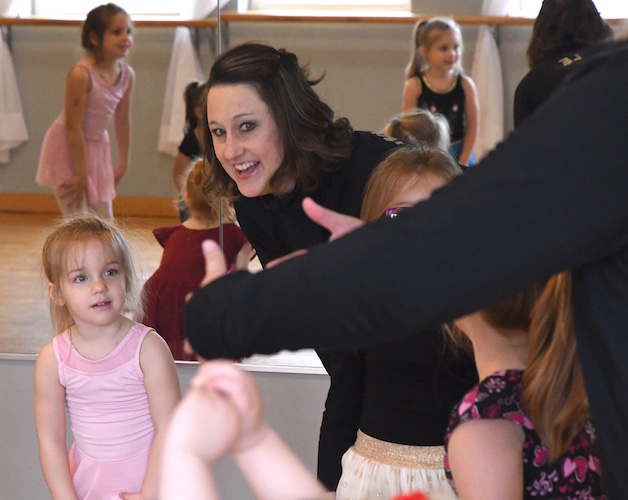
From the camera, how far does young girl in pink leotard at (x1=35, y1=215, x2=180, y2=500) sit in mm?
1963

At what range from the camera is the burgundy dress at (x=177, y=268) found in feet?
8.81

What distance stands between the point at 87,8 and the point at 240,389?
207 cm

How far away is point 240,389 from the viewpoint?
809 mm

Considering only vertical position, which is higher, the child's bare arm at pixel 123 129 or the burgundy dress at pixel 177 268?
the child's bare arm at pixel 123 129

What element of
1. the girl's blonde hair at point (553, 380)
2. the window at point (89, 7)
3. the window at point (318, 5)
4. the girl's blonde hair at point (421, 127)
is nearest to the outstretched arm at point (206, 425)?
the girl's blonde hair at point (553, 380)

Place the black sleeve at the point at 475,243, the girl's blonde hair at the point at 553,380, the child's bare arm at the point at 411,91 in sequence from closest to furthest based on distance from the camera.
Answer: the black sleeve at the point at 475,243 < the girl's blonde hair at the point at 553,380 < the child's bare arm at the point at 411,91

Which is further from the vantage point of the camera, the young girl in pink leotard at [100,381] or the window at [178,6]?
the window at [178,6]

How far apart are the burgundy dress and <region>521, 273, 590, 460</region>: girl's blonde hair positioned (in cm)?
169

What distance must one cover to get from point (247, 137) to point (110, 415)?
0.69 metres

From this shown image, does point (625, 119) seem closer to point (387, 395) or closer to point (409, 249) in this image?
point (409, 249)

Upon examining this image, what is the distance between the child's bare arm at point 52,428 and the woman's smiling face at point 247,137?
595 millimetres

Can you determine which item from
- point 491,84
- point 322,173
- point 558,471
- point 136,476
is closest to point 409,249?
point 558,471

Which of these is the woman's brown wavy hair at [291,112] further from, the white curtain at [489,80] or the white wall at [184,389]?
the white wall at [184,389]

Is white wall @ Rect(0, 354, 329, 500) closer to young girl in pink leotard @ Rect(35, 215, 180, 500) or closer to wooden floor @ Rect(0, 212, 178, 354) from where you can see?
wooden floor @ Rect(0, 212, 178, 354)
